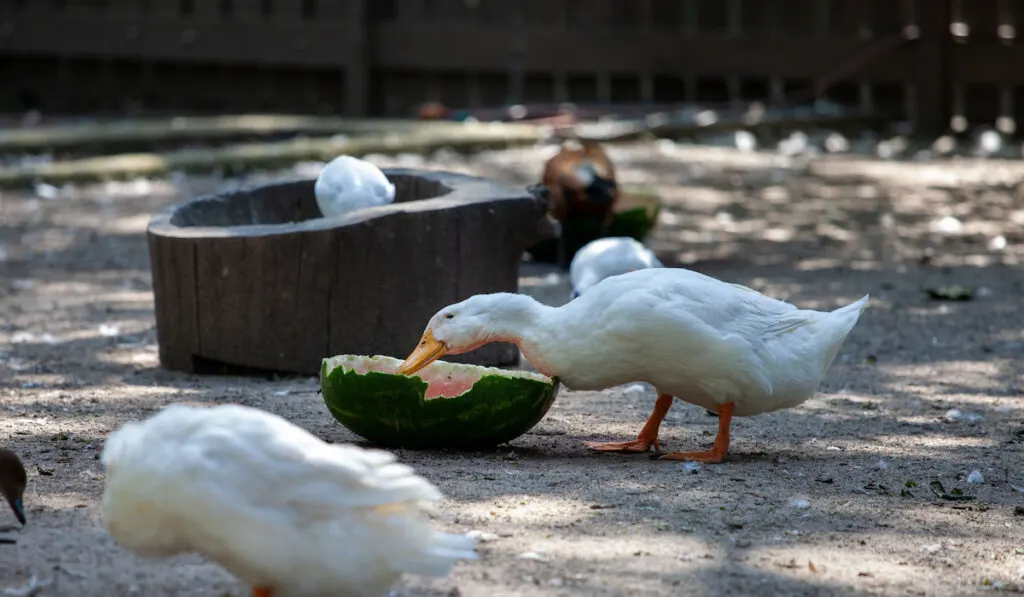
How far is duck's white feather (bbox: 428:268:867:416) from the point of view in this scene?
13.0 ft

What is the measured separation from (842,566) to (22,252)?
5978mm

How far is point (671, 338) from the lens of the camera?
13.0ft

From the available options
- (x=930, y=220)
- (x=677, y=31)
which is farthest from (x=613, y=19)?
(x=930, y=220)

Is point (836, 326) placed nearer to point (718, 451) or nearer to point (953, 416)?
point (718, 451)

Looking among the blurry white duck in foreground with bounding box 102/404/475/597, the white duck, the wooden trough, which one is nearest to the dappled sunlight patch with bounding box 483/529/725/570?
the blurry white duck in foreground with bounding box 102/404/475/597

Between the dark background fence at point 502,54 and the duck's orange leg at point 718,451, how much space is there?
8415mm

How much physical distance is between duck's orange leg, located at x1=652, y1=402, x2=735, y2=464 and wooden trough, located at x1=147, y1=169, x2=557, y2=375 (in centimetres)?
143

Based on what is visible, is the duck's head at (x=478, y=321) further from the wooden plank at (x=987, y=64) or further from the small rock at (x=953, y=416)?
the wooden plank at (x=987, y=64)

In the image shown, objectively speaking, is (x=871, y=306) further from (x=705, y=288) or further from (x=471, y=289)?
(x=705, y=288)

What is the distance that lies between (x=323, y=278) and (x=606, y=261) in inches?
58.4

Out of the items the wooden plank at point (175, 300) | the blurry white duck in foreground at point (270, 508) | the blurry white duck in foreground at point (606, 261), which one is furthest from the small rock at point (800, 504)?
the wooden plank at point (175, 300)

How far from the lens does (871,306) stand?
6898 mm

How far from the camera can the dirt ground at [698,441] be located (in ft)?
10.5

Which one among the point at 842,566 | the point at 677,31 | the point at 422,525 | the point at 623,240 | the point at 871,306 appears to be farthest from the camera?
the point at 677,31
